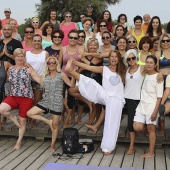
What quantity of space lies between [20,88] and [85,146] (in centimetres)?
160

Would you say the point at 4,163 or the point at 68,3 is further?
the point at 68,3

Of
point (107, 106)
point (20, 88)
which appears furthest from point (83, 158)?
point (20, 88)

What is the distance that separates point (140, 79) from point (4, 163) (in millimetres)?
2691

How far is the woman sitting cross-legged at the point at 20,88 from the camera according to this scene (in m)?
6.25

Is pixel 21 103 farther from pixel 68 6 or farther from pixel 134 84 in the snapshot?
pixel 68 6

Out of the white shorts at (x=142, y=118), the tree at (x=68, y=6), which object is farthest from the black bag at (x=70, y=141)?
the tree at (x=68, y=6)

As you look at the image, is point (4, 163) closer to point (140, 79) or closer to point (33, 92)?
point (33, 92)

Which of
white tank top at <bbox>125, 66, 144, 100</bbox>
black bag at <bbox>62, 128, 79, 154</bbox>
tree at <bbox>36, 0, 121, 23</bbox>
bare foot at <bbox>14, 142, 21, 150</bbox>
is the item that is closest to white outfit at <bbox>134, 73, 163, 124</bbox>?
white tank top at <bbox>125, 66, 144, 100</bbox>

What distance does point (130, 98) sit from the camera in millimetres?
5926

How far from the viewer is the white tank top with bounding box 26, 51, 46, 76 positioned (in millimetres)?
6575

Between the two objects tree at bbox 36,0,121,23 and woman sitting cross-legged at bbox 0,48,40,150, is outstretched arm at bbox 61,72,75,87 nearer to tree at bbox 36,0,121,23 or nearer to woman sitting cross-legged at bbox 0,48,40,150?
woman sitting cross-legged at bbox 0,48,40,150

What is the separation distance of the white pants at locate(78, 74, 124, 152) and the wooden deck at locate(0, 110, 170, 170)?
0.26 metres

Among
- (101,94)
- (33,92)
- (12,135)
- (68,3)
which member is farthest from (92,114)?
(68,3)

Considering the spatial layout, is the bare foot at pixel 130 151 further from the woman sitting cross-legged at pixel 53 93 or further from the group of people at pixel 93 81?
the woman sitting cross-legged at pixel 53 93
